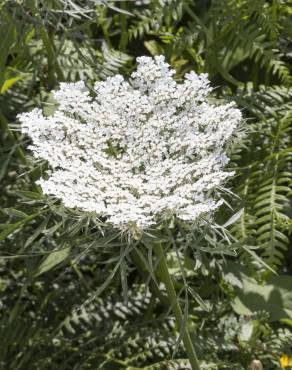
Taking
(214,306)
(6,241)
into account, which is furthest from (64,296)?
(214,306)

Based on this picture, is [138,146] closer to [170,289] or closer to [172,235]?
[170,289]

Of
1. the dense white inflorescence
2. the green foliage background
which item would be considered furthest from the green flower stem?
the green foliage background

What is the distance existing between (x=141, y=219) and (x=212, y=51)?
91cm

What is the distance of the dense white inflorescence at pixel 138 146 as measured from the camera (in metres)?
1.35

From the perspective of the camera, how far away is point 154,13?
78.5 inches

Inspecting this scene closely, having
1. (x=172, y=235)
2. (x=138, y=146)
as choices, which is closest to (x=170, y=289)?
(x=138, y=146)

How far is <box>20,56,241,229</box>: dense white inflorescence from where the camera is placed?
53.0 inches

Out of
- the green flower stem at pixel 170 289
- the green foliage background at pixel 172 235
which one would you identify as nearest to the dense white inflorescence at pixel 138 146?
the green flower stem at pixel 170 289

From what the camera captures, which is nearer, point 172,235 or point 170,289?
point 170,289

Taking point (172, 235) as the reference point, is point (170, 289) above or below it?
above

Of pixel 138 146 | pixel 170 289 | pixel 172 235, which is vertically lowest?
pixel 172 235

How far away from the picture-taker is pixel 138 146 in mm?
1514

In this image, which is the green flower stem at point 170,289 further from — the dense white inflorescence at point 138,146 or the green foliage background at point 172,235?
the green foliage background at point 172,235

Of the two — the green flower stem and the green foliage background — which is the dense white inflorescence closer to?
the green flower stem
